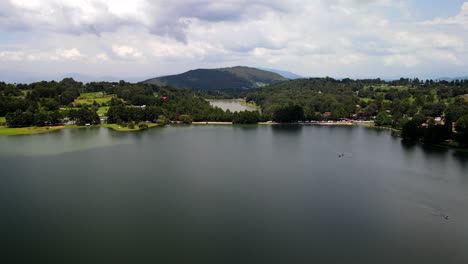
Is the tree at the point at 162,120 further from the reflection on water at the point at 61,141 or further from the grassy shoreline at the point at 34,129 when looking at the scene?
the reflection on water at the point at 61,141

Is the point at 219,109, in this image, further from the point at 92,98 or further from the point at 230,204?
the point at 230,204

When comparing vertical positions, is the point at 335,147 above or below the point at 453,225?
above

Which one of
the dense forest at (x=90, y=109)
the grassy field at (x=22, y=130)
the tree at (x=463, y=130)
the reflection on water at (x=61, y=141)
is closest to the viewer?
the reflection on water at (x=61, y=141)

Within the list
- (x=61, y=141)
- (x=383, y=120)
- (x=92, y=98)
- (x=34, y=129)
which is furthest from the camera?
(x=92, y=98)

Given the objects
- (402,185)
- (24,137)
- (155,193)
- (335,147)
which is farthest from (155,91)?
(402,185)

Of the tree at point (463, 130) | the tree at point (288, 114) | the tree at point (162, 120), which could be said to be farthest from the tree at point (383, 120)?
the tree at point (162, 120)

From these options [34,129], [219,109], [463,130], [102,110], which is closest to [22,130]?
[34,129]

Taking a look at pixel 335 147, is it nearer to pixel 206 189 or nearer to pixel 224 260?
A: pixel 206 189
